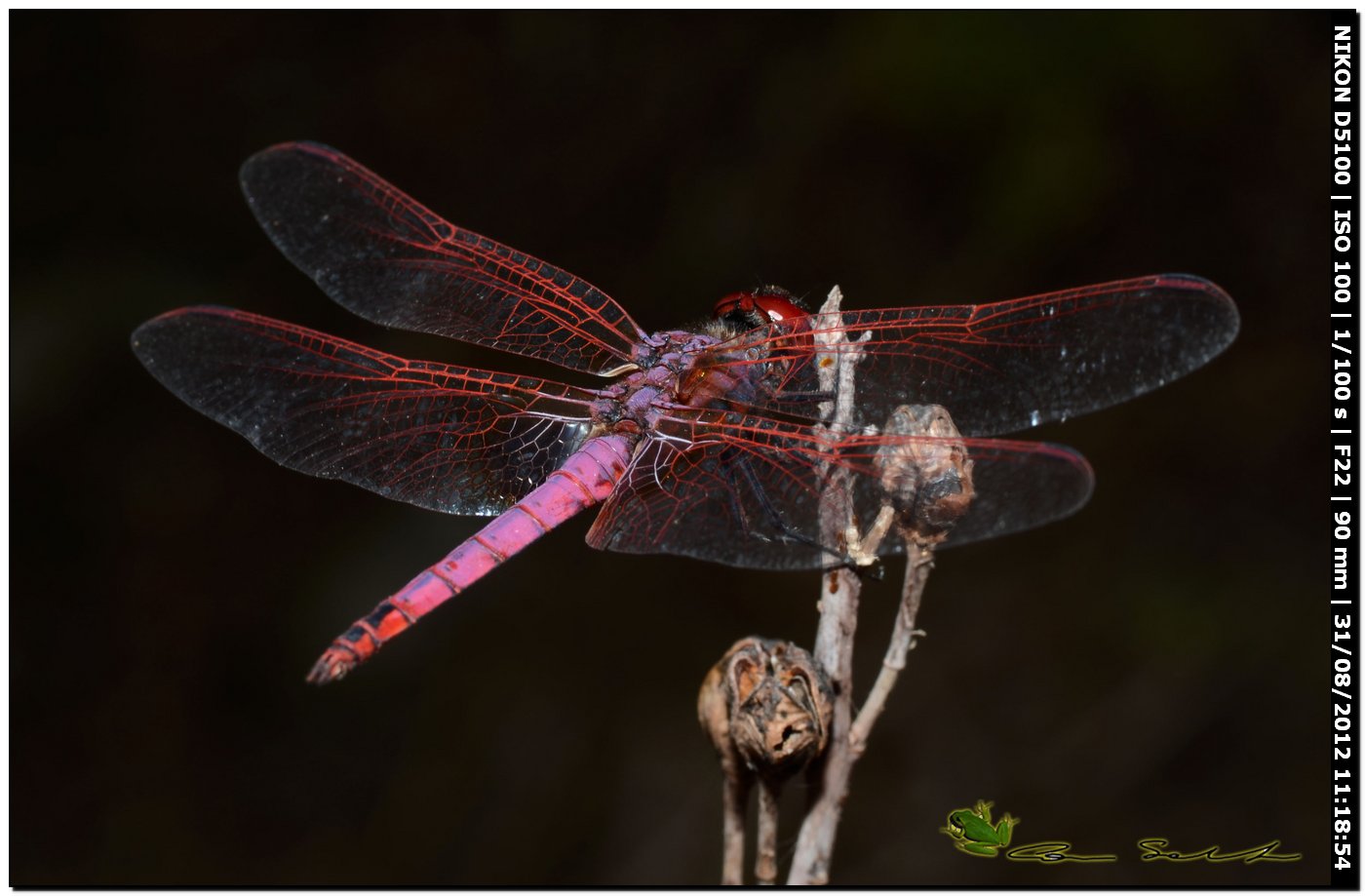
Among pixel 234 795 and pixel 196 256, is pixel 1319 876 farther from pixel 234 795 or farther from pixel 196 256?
pixel 196 256

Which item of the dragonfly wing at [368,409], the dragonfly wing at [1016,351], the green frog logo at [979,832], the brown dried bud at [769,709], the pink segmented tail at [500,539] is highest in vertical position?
the dragonfly wing at [1016,351]

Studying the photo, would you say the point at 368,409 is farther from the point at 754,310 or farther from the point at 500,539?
the point at 754,310

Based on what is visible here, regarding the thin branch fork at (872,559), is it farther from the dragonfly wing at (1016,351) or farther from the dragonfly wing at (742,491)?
the dragonfly wing at (1016,351)

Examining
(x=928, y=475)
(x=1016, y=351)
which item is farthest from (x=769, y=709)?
(x=1016, y=351)

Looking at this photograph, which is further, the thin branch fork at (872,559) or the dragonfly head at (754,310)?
the dragonfly head at (754,310)

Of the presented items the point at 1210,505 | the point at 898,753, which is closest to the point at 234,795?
the point at 898,753

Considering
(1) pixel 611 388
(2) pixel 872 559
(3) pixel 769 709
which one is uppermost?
(1) pixel 611 388

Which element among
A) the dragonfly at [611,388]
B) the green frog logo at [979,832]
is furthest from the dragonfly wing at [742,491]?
the green frog logo at [979,832]
